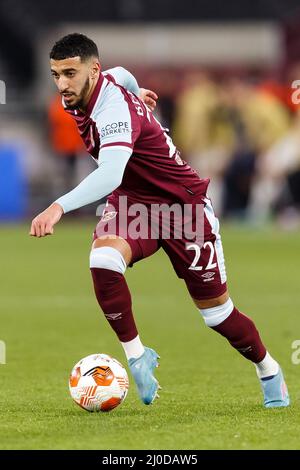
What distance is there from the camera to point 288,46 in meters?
29.1

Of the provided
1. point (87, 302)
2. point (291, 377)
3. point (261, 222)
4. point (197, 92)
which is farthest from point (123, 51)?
point (291, 377)

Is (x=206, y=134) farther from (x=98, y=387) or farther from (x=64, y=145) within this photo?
(x=98, y=387)

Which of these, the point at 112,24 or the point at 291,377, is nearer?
the point at 291,377

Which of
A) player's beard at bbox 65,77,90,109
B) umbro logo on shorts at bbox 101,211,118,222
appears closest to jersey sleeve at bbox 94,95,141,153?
player's beard at bbox 65,77,90,109

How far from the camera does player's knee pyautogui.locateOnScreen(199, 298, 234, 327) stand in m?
6.87

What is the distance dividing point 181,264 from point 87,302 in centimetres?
622

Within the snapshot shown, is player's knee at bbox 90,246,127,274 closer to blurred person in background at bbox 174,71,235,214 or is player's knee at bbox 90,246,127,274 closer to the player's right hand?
the player's right hand

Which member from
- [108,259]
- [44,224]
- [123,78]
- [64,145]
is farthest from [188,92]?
[44,224]

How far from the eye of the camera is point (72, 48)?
253 inches

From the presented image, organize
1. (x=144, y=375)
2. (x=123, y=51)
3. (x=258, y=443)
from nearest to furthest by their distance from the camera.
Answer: (x=258, y=443), (x=144, y=375), (x=123, y=51)

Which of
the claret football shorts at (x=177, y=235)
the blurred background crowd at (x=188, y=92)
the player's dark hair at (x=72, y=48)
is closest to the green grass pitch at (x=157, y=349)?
the claret football shorts at (x=177, y=235)

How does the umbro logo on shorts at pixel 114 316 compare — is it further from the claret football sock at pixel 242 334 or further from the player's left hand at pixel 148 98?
the player's left hand at pixel 148 98

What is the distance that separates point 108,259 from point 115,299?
23 centimetres

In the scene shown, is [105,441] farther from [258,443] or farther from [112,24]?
[112,24]
